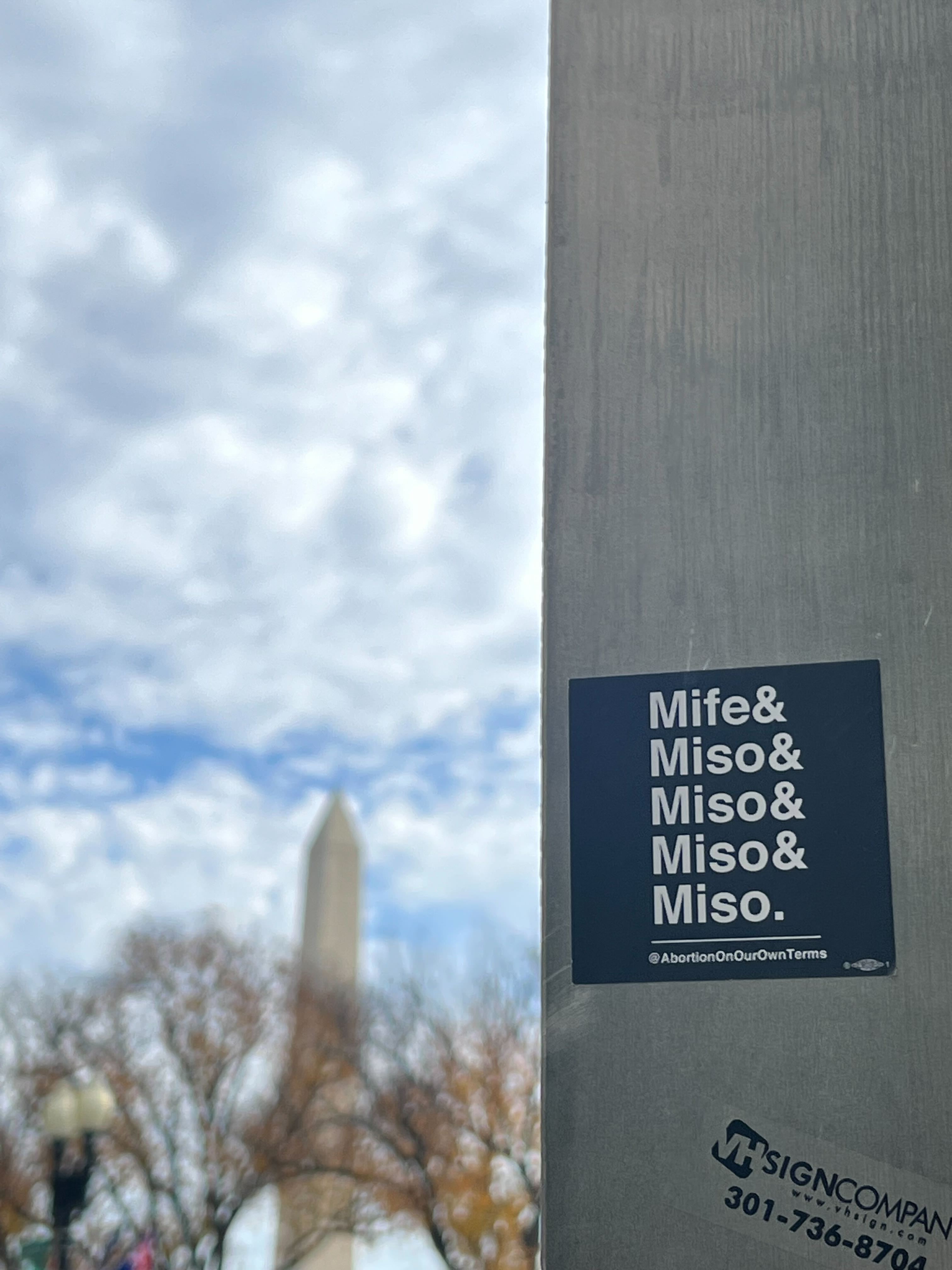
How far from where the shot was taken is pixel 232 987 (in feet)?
92.9

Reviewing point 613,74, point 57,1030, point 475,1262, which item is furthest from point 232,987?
point 613,74

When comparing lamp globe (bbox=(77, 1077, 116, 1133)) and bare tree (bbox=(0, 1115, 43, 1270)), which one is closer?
lamp globe (bbox=(77, 1077, 116, 1133))

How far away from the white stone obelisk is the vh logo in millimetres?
27838

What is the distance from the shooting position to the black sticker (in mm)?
3137

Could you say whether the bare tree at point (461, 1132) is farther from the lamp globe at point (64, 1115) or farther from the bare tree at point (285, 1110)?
the lamp globe at point (64, 1115)

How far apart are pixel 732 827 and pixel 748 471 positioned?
0.78 metres

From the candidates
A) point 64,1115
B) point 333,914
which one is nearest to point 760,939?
point 64,1115

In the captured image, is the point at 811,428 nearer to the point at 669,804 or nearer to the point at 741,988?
the point at 669,804

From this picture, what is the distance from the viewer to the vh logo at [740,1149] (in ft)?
9.86

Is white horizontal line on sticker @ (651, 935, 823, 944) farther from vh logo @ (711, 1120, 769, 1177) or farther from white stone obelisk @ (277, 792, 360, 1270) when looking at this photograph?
white stone obelisk @ (277, 792, 360, 1270)

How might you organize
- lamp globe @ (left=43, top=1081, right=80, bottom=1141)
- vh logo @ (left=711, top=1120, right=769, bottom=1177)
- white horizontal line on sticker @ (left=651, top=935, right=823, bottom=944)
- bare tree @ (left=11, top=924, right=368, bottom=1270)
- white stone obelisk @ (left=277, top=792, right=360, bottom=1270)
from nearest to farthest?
vh logo @ (left=711, top=1120, right=769, bottom=1177) → white horizontal line on sticker @ (left=651, top=935, right=823, bottom=944) → lamp globe @ (left=43, top=1081, right=80, bottom=1141) → bare tree @ (left=11, top=924, right=368, bottom=1270) → white stone obelisk @ (left=277, top=792, right=360, bottom=1270)

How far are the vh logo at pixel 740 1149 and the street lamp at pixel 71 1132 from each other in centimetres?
1298

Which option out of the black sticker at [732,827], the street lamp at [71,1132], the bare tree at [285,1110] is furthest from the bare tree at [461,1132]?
the black sticker at [732,827]

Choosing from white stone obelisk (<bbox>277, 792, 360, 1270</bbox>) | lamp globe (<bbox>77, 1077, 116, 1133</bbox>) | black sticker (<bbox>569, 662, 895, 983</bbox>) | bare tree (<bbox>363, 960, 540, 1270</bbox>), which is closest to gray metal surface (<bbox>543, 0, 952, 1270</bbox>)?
black sticker (<bbox>569, 662, 895, 983</bbox>)
